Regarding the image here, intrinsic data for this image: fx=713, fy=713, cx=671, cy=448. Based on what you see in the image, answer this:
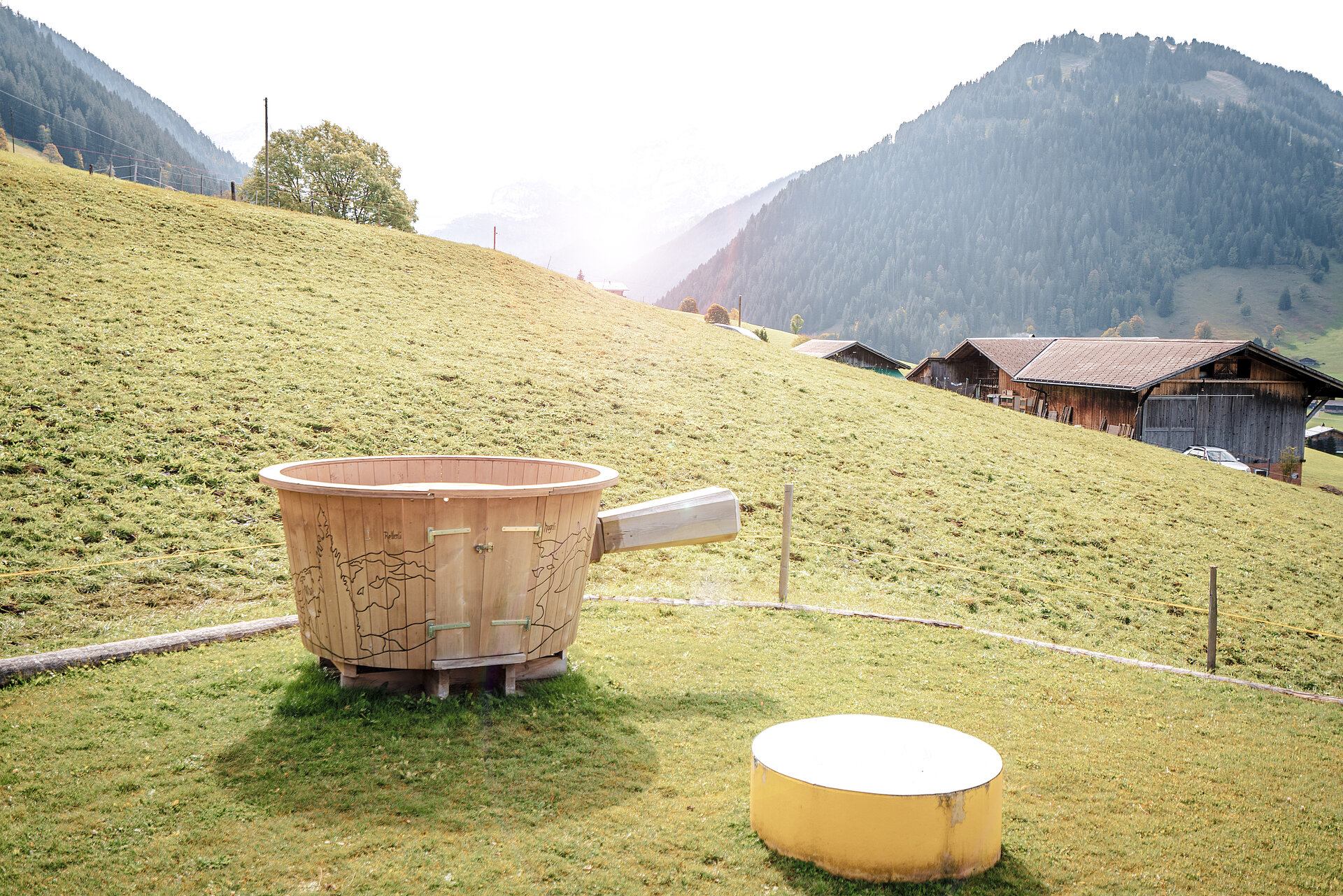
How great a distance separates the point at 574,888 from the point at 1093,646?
8960 mm

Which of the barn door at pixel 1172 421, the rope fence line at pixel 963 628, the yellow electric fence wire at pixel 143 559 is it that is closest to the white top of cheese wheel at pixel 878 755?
the rope fence line at pixel 963 628

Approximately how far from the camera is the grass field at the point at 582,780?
3750mm

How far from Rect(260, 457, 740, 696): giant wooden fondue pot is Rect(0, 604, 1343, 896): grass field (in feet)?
1.34

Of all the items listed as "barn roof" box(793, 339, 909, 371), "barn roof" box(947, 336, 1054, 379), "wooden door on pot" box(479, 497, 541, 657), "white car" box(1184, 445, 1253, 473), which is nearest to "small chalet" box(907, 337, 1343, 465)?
"white car" box(1184, 445, 1253, 473)

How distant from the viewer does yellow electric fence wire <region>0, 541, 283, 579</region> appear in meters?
8.17

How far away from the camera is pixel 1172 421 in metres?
33.1

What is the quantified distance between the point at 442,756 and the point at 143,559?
6600mm

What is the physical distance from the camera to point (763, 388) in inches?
979

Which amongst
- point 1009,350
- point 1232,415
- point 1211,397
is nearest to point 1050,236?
point 1009,350

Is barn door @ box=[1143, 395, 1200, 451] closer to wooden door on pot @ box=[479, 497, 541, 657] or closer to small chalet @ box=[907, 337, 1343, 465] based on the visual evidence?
small chalet @ box=[907, 337, 1343, 465]

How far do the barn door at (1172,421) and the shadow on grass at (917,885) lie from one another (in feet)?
115

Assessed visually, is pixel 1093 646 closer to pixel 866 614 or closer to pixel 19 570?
pixel 866 614

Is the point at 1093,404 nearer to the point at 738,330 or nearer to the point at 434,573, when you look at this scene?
the point at 738,330

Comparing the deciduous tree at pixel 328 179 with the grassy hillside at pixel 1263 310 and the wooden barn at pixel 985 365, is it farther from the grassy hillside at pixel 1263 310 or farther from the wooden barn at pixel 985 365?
the grassy hillside at pixel 1263 310
